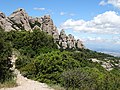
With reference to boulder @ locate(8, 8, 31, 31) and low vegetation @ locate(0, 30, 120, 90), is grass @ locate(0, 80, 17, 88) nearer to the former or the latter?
low vegetation @ locate(0, 30, 120, 90)

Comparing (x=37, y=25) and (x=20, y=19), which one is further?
(x=37, y=25)

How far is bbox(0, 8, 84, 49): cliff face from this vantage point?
11112 cm

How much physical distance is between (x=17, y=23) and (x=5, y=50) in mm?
87207

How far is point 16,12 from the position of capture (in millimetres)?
120312

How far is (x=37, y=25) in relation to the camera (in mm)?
124062

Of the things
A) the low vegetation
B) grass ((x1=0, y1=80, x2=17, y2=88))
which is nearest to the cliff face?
the low vegetation

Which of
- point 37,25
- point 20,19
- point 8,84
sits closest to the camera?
point 8,84

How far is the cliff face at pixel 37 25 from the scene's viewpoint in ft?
365

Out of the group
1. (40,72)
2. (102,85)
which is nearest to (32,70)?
(40,72)

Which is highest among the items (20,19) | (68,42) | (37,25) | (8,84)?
(20,19)

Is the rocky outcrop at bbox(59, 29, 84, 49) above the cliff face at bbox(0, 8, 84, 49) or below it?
below

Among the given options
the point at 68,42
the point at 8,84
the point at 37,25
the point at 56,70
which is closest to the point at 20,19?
the point at 37,25

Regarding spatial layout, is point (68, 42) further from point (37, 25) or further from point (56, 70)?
point (56, 70)

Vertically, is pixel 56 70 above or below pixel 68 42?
below
